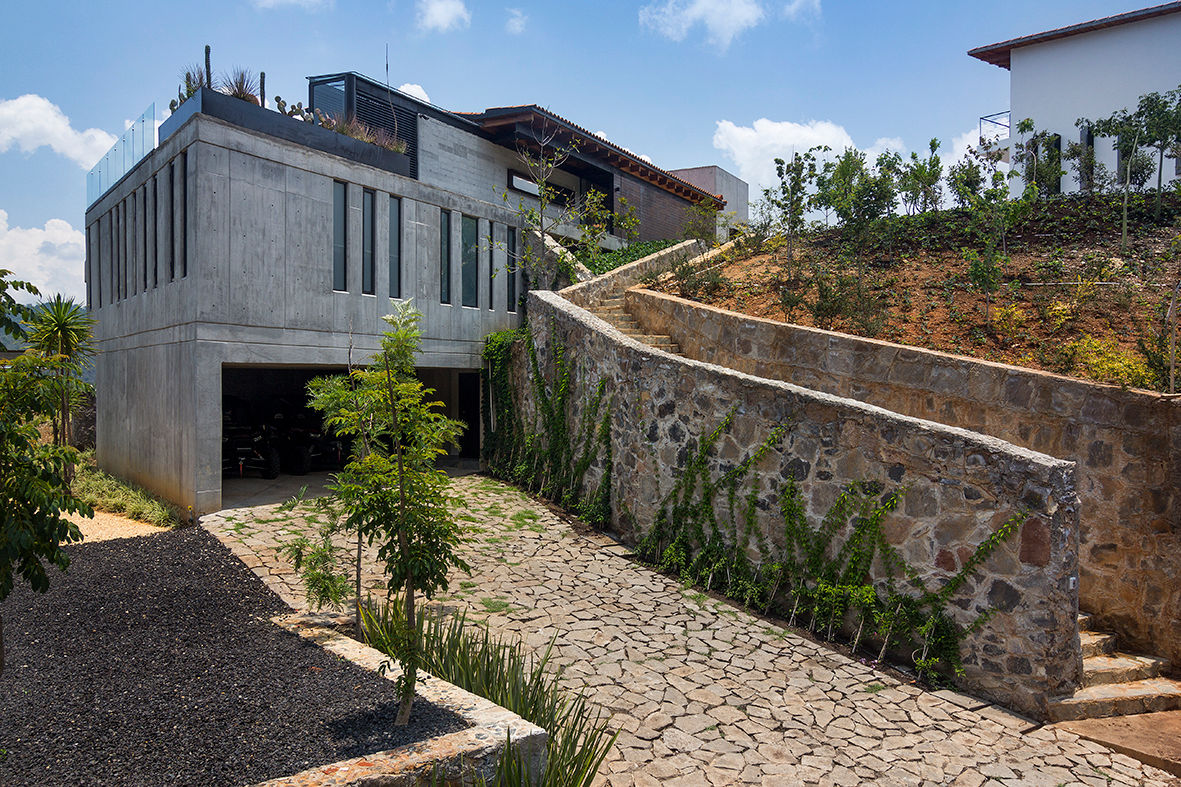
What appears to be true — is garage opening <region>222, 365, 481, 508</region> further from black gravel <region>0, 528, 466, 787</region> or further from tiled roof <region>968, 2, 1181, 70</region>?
tiled roof <region>968, 2, 1181, 70</region>

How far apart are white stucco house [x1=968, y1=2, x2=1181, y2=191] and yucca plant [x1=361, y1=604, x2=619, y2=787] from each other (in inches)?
900

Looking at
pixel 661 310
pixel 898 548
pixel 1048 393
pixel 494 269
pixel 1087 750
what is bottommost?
pixel 1087 750

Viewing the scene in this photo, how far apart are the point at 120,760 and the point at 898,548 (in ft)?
19.4

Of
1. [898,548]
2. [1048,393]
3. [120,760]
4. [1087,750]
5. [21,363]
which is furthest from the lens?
[1048,393]

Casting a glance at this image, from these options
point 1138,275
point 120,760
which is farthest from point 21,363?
point 1138,275

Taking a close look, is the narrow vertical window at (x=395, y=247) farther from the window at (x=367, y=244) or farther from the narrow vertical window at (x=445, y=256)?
the narrow vertical window at (x=445, y=256)

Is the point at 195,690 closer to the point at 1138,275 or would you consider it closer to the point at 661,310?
the point at 661,310

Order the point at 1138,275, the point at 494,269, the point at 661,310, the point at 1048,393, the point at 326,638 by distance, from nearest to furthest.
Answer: the point at 326,638, the point at 1048,393, the point at 1138,275, the point at 661,310, the point at 494,269

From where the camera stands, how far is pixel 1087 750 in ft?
16.3

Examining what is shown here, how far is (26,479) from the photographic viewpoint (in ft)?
9.88

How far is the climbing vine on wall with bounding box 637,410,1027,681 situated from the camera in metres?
5.88

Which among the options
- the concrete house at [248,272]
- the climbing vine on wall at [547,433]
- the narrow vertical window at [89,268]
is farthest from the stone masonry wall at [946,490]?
the narrow vertical window at [89,268]

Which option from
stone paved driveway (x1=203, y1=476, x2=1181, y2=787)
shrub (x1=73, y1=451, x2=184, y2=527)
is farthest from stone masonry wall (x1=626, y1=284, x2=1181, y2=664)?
shrub (x1=73, y1=451, x2=184, y2=527)

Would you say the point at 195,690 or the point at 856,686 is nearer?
the point at 195,690
